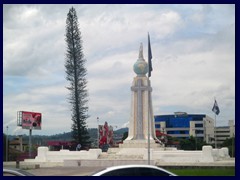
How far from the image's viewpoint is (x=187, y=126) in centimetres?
6875

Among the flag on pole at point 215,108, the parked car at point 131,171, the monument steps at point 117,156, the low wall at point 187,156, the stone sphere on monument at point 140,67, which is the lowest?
the monument steps at point 117,156

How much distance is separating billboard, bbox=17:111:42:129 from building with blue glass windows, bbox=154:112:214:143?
37.1 meters

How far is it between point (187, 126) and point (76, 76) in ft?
124

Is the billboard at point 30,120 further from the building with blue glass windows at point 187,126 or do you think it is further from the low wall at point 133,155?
the building with blue glass windows at point 187,126

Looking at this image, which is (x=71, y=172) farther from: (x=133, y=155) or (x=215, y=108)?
(x=215, y=108)

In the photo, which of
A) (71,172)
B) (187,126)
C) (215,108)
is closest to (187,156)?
(215,108)

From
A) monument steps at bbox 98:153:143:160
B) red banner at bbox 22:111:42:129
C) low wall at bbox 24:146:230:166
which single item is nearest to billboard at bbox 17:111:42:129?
red banner at bbox 22:111:42:129

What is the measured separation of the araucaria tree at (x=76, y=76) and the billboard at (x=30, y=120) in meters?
2.74

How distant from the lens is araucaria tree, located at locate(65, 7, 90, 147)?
34.1 m

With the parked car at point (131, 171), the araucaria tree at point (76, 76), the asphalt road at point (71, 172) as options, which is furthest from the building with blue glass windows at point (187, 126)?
the parked car at point (131, 171)

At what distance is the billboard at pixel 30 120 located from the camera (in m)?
31.5

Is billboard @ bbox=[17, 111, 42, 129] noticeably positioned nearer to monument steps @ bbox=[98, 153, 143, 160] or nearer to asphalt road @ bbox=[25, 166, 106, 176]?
monument steps @ bbox=[98, 153, 143, 160]
